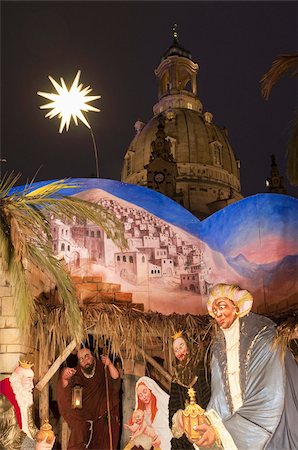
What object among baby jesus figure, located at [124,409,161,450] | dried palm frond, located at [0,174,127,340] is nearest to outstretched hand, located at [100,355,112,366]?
baby jesus figure, located at [124,409,161,450]

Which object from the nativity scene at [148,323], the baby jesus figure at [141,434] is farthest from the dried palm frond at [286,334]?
the baby jesus figure at [141,434]

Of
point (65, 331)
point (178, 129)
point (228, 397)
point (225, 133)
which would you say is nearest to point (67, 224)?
point (65, 331)

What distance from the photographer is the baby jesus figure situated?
40.6 feet

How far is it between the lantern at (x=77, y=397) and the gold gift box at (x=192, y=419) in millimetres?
2579

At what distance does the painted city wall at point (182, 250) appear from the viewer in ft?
43.7

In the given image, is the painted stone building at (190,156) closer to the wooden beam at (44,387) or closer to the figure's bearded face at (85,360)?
the figure's bearded face at (85,360)

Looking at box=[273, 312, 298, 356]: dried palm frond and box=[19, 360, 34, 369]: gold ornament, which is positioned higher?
box=[273, 312, 298, 356]: dried palm frond

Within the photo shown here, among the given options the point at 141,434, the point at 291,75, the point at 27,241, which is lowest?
the point at 141,434

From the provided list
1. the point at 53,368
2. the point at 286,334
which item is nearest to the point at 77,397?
the point at 53,368

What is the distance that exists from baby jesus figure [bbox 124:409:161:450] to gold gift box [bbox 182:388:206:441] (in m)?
1.45

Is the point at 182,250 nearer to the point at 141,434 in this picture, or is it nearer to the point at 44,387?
the point at 141,434

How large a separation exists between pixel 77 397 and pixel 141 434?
165 cm

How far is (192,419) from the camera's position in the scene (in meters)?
11.0

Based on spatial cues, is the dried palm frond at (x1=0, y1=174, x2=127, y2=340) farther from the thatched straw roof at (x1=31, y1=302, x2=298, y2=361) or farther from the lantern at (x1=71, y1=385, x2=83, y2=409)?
the lantern at (x1=71, y1=385, x2=83, y2=409)
